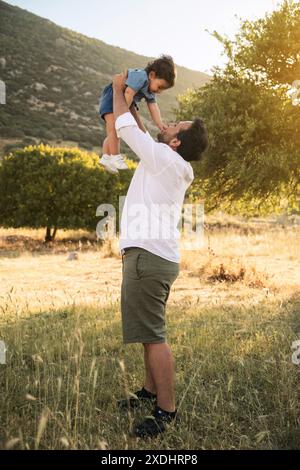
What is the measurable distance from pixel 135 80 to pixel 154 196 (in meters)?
1.14

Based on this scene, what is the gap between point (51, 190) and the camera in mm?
A: 25453

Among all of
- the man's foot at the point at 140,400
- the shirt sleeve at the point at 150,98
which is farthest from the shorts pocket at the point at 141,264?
the shirt sleeve at the point at 150,98

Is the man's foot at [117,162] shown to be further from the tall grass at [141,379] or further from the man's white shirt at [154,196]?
the tall grass at [141,379]

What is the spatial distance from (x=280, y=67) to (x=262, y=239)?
10.9m

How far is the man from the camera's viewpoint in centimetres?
402

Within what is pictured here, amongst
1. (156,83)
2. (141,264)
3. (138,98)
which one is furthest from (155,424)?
(156,83)

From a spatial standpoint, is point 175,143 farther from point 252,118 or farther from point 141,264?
point 252,118

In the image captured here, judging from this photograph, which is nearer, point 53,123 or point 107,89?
point 107,89

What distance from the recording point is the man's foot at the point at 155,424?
399cm

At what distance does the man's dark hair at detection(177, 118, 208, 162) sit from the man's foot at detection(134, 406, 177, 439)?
6.79 ft

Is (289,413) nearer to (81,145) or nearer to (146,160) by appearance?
(146,160)
